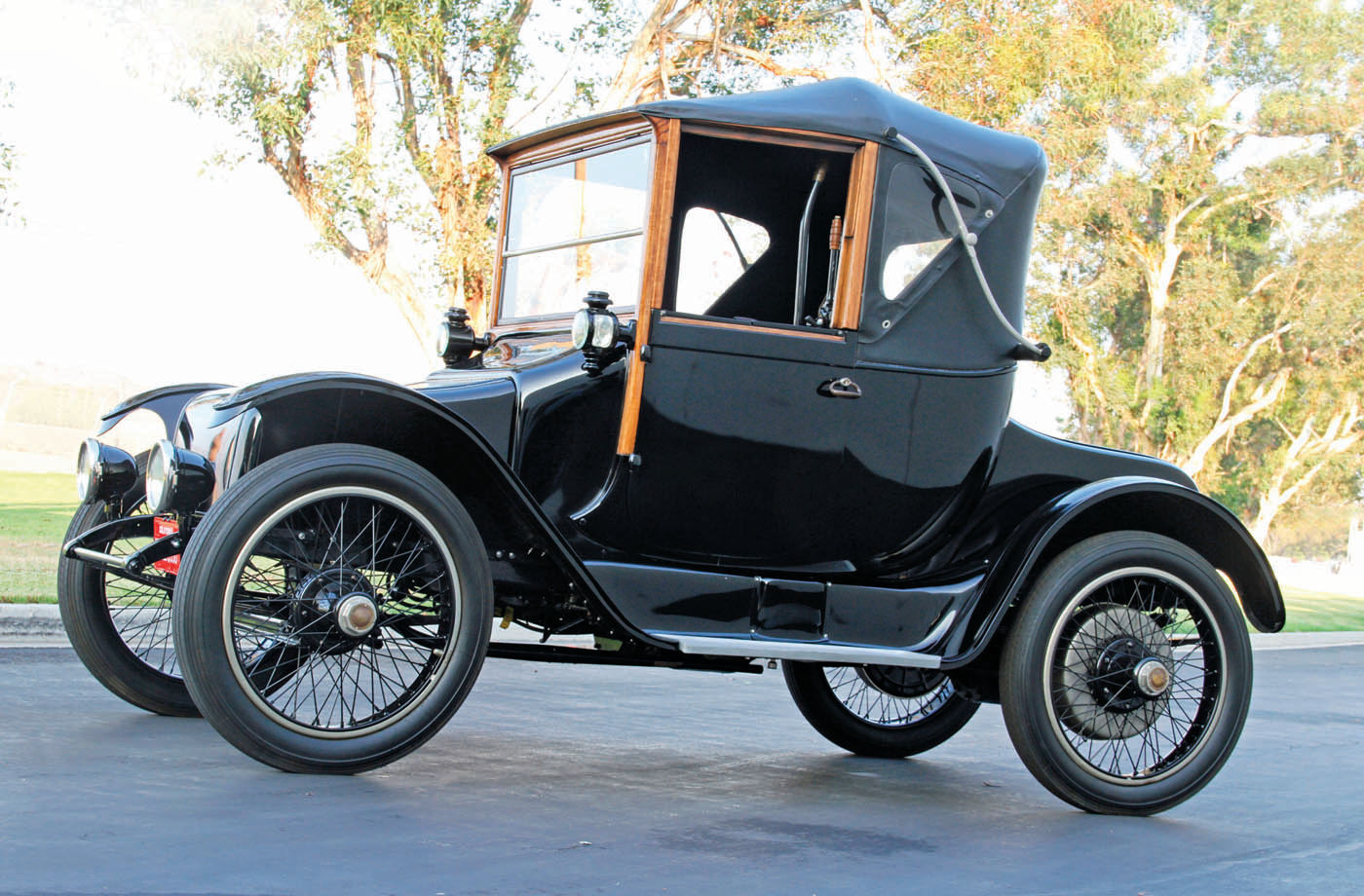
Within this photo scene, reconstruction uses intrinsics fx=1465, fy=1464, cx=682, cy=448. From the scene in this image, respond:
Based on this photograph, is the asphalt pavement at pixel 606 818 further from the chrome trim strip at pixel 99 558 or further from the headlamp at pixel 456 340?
the headlamp at pixel 456 340

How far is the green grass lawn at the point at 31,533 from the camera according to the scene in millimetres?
9781

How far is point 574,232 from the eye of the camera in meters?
5.66

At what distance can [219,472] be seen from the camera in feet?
14.8

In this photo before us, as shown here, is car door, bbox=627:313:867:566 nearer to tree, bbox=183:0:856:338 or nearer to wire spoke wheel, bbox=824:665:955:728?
wire spoke wheel, bbox=824:665:955:728

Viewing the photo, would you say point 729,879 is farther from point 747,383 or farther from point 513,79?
A: point 513,79

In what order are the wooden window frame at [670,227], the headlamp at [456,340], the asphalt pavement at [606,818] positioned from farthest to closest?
the headlamp at [456,340] → the wooden window frame at [670,227] → the asphalt pavement at [606,818]

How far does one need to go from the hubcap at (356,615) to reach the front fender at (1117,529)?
1.94 meters

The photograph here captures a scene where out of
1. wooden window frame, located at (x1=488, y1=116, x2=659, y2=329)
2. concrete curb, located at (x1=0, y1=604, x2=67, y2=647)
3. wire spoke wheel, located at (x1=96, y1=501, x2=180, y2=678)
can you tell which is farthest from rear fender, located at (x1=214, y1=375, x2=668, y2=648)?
concrete curb, located at (x1=0, y1=604, x2=67, y2=647)

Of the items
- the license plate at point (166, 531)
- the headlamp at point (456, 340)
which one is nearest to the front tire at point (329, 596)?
the license plate at point (166, 531)

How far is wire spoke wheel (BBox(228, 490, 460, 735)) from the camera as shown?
13.9 ft

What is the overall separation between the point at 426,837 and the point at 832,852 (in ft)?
3.66

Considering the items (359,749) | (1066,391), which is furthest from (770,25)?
(1066,391)

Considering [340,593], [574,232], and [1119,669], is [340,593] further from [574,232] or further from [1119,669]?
[1119,669]

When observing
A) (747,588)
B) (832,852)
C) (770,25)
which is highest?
(770,25)
